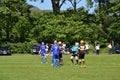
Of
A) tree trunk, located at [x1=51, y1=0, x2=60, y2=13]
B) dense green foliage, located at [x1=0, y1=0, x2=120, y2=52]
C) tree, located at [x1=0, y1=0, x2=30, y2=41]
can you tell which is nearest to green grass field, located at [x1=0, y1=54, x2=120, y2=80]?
tree, located at [x1=0, y1=0, x2=30, y2=41]

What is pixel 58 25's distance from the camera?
285 ft

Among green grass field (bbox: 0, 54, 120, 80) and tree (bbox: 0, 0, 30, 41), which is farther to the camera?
tree (bbox: 0, 0, 30, 41)

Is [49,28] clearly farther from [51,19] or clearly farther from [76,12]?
[76,12]

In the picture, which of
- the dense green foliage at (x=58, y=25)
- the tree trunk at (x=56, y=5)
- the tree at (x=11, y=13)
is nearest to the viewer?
the tree at (x=11, y=13)

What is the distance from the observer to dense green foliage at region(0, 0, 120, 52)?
85250 mm

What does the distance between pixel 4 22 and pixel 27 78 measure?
63269mm

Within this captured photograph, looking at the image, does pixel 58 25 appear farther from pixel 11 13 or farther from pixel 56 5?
pixel 11 13

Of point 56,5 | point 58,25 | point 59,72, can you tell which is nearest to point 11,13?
point 58,25

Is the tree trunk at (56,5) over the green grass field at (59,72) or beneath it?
over

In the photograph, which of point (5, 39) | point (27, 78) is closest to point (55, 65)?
point (27, 78)

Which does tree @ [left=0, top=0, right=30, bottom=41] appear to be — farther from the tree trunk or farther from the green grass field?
the green grass field

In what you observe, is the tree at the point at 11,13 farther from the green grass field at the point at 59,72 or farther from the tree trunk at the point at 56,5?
the green grass field at the point at 59,72

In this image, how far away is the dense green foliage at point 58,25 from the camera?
8525 centimetres

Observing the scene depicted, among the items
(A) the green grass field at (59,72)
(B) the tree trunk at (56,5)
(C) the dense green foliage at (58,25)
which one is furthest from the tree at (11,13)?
(A) the green grass field at (59,72)
